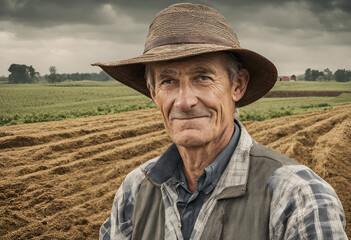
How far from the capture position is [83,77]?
51156mm

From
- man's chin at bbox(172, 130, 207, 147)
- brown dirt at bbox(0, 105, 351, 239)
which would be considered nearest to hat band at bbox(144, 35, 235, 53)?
man's chin at bbox(172, 130, 207, 147)

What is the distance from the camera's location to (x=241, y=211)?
143cm

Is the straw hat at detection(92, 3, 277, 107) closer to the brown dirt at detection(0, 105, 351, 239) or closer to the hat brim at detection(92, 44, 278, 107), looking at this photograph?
the hat brim at detection(92, 44, 278, 107)

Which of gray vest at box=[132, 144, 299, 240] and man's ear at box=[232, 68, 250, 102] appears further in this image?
man's ear at box=[232, 68, 250, 102]

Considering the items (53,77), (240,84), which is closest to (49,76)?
(53,77)

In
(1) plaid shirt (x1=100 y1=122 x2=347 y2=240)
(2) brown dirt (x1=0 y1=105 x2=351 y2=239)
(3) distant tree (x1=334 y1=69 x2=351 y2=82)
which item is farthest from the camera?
(3) distant tree (x1=334 y1=69 x2=351 y2=82)

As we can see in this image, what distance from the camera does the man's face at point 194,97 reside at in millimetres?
1765

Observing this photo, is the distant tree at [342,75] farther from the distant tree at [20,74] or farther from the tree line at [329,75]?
the distant tree at [20,74]

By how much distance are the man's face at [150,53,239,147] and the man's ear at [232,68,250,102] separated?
0.58 feet

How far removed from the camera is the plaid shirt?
1252 millimetres

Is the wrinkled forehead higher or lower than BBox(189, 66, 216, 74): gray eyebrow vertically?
higher

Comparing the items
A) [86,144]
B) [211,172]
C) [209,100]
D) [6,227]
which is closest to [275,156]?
[211,172]

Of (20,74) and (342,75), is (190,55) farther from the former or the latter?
(20,74)

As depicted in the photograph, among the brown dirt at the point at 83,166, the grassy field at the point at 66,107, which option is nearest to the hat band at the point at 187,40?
the brown dirt at the point at 83,166
